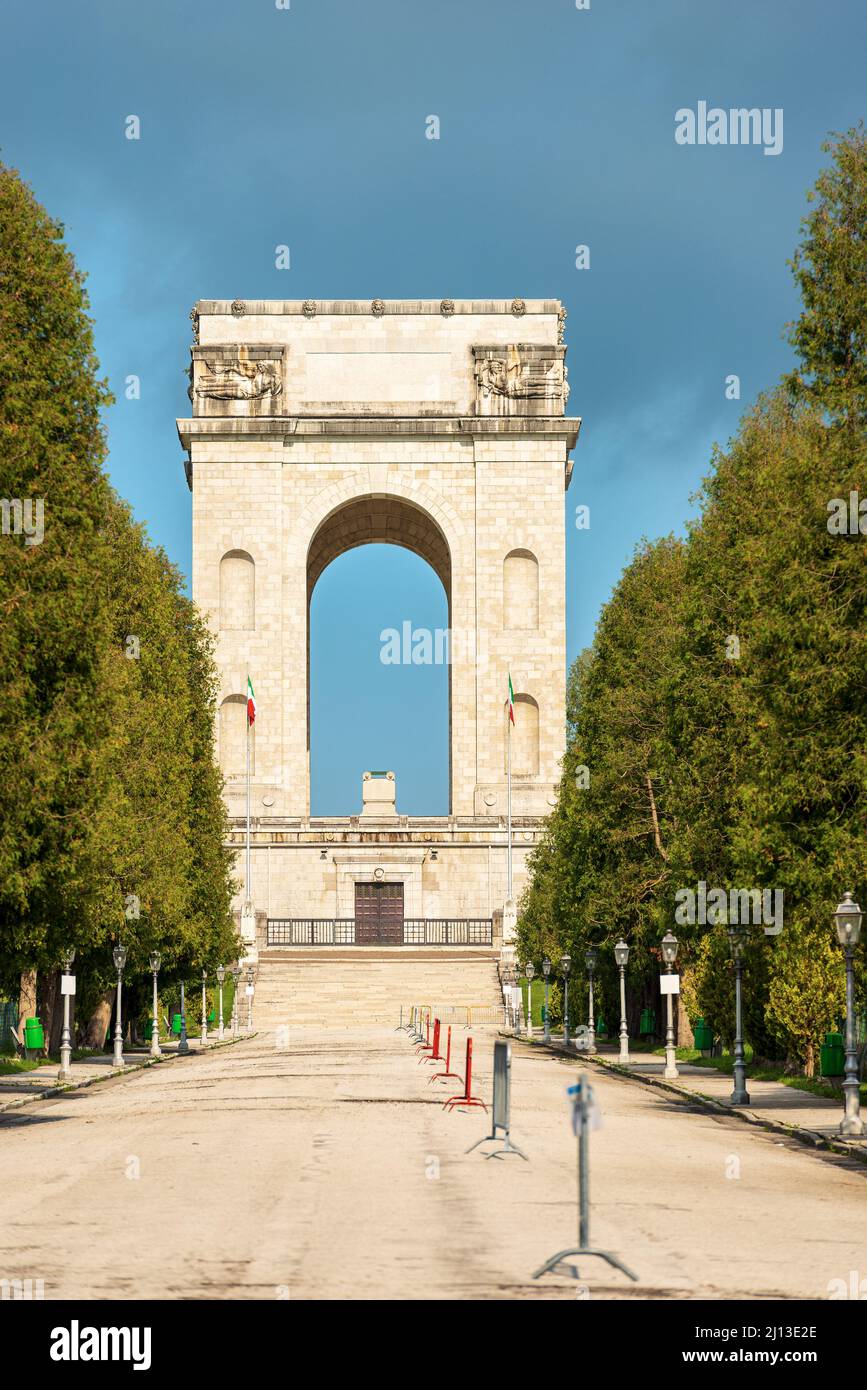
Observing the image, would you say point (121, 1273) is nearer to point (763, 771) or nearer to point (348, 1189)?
point (348, 1189)

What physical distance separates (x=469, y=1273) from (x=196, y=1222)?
11.8 ft

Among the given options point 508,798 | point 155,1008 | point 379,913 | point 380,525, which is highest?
point 380,525

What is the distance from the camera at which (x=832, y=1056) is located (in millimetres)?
32875

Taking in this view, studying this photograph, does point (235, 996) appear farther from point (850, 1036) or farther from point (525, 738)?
point (850, 1036)

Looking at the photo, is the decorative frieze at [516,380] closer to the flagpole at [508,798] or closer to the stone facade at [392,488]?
the stone facade at [392,488]

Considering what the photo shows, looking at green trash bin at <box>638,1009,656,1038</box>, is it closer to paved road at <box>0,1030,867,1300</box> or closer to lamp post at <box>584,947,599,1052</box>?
lamp post at <box>584,947,599,1052</box>

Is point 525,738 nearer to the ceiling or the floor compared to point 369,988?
nearer to the ceiling

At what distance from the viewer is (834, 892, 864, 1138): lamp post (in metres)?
23.5

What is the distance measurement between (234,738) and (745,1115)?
6362cm

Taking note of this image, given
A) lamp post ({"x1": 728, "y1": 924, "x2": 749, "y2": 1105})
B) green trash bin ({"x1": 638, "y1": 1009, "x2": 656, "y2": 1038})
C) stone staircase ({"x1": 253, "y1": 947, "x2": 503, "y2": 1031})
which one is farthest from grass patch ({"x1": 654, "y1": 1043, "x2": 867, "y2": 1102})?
stone staircase ({"x1": 253, "y1": 947, "x2": 503, "y2": 1031})

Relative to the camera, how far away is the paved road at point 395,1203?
11258 millimetres

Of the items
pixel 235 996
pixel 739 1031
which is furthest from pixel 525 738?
pixel 739 1031

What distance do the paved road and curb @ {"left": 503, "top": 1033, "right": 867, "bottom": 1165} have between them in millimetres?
341
